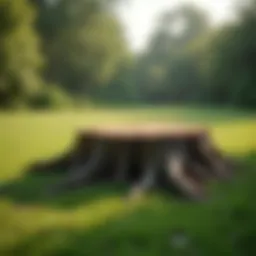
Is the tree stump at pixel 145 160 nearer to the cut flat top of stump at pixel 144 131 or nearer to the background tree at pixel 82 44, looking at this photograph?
the cut flat top of stump at pixel 144 131

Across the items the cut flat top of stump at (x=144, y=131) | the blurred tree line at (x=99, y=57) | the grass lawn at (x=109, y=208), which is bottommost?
the grass lawn at (x=109, y=208)

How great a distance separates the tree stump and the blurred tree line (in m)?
0.08

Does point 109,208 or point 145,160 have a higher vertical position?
point 145,160

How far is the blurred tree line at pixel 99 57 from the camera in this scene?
3.99ft

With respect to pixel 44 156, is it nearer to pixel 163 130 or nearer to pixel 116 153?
pixel 116 153

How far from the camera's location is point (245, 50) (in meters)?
1.25

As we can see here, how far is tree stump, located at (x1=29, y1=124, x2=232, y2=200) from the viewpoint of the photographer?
47.6 inches

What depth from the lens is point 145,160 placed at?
1.23 metres

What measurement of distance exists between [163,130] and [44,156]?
0.29 meters

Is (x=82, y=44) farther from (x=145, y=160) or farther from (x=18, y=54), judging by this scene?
(x=145, y=160)

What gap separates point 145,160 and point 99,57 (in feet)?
0.88

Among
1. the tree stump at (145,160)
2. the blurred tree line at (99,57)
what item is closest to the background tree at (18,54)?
the blurred tree line at (99,57)

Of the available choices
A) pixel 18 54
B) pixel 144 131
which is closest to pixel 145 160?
pixel 144 131

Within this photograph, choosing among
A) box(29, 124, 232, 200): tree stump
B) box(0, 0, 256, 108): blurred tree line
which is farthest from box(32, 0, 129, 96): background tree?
box(29, 124, 232, 200): tree stump
